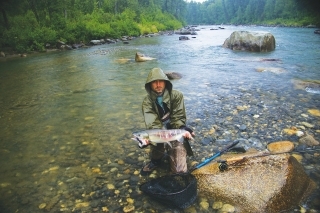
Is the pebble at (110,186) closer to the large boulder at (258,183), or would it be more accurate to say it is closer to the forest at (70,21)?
the large boulder at (258,183)

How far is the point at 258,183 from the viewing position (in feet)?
12.0

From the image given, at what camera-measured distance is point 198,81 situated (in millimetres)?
11086

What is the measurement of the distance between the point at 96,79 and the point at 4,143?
22.6ft

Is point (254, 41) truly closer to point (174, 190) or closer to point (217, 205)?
point (217, 205)

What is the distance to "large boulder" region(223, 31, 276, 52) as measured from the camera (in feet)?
63.8

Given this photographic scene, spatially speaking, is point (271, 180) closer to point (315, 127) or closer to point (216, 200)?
point (216, 200)

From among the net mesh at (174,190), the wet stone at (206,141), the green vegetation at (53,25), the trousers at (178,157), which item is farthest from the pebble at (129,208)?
the green vegetation at (53,25)

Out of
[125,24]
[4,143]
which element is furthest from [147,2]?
[4,143]

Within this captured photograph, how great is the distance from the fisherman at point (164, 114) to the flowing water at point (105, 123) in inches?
24.1

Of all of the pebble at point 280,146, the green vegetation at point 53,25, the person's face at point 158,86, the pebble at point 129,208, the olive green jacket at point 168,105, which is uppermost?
the green vegetation at point 53,25

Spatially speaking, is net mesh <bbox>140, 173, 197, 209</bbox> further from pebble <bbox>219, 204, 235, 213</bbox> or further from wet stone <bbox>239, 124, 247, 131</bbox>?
wet stone <bbox>239, 124, 247, 131</bbox>

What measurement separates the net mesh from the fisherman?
1.13 feet

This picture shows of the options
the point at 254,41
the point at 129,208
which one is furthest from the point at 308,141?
the point at 254,41

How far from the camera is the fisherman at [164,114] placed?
160 inches
